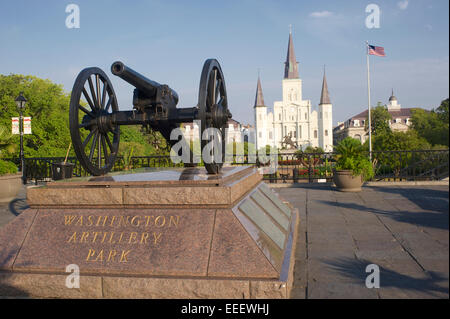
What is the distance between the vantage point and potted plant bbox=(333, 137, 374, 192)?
929cm

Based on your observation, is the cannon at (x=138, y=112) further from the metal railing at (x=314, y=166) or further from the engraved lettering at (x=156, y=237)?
the metal railing at (x=314, y=166)

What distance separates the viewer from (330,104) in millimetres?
89000

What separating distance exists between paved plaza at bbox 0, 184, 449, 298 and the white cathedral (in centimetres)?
8425

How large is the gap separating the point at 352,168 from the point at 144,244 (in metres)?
7.25

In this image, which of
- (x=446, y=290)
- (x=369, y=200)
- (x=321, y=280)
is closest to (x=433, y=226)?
(x=446, y=290)

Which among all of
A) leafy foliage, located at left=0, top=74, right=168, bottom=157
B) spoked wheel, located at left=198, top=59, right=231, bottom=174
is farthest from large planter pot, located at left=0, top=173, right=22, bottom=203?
leafy foliage, located at left=0, top=74, right=168, bottom=157

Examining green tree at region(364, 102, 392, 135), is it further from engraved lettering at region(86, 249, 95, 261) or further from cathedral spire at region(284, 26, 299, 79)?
engraved lettering at region(86, 249, 95, 261)

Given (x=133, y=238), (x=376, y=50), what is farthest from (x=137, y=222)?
(x=376, y=50)

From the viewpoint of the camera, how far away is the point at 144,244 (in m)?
3.40

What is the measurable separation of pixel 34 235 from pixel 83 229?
1.75ft

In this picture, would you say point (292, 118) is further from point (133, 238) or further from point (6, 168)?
point (133, 238)

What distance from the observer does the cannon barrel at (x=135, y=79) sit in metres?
4.73

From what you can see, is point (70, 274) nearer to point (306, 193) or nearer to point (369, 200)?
point (369, 200)

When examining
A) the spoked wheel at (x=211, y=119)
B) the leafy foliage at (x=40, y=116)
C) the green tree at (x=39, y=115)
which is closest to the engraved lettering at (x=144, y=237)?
the spoked wheel at (x=211, y=119)
